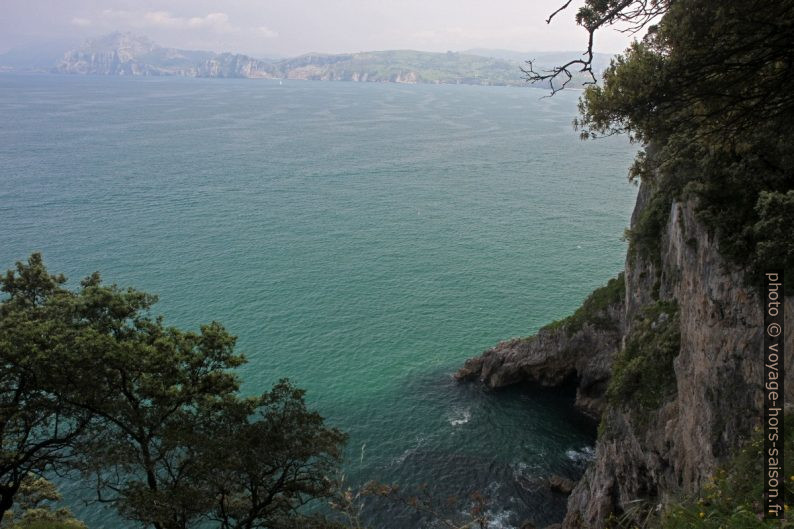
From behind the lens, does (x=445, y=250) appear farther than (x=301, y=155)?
No

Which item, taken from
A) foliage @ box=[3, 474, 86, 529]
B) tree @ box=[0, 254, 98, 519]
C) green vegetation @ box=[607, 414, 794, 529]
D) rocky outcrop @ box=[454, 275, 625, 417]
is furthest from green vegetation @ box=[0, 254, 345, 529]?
rocky outcrop @ box=[454, 275, 625, 417]

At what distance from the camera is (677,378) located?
27.0 m

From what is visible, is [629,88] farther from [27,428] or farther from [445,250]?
[445,250]

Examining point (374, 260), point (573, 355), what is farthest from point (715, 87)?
point (374, 260)

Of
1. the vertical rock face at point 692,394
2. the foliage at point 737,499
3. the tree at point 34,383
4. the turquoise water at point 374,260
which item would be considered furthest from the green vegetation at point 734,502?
the turquoise water at point 374,260

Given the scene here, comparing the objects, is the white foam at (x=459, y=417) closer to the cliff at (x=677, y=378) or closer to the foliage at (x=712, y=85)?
the cliff at (x=677, y=378)

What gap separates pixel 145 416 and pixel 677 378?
24614 mm

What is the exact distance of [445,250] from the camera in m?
83.0

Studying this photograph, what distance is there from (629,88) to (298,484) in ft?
68.1

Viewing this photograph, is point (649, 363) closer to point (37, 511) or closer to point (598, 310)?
point (598, 310)

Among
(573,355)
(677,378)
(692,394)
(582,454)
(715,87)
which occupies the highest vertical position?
(715,87)

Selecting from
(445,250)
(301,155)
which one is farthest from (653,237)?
(301,155)

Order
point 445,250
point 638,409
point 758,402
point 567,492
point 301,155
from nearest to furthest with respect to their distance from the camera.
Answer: point 758,402
point 638,409
point 567,492
point 445,250
point 301,155

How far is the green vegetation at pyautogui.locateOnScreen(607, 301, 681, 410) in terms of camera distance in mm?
29375
